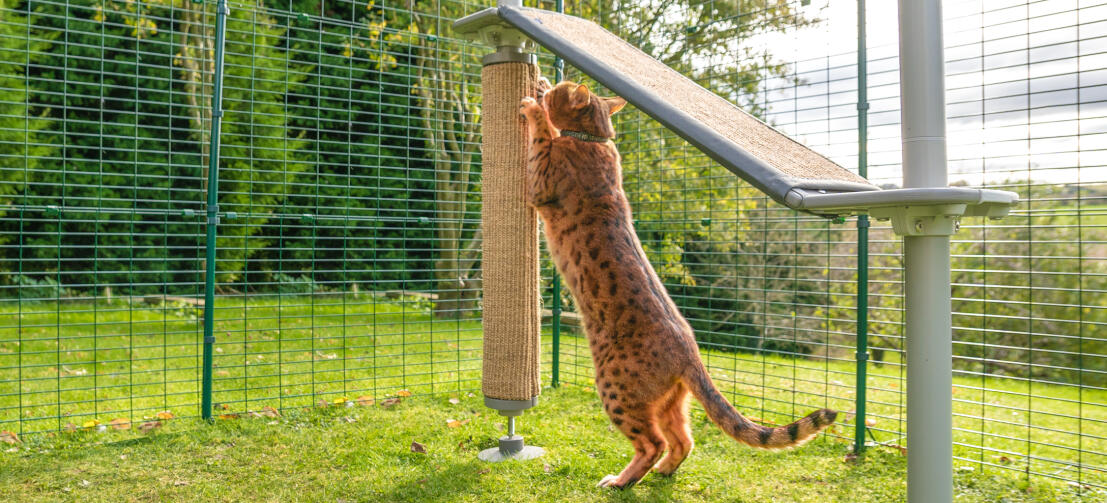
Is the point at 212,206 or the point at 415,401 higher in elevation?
the point at 212,206

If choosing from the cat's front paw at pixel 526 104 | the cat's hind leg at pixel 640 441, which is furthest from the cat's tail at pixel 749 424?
the cat's front paw at pixel 526 104

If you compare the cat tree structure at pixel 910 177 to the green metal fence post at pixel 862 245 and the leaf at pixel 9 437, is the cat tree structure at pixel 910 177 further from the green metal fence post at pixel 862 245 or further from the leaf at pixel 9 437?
the leaf at pixel 9 437

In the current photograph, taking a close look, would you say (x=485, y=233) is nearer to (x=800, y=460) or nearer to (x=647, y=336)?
(x=647, y=336)

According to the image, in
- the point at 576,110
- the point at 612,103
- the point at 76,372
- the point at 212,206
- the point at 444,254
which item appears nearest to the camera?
the point at 576,110

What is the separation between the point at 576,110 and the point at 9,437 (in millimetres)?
3532

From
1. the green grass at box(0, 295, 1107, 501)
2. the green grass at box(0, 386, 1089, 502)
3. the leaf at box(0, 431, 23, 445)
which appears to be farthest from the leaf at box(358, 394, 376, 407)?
the leaf at box(0, 431, 23, 445)

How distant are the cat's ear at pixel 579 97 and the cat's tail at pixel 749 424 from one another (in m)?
1.25

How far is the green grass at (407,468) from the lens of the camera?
10.3 feet

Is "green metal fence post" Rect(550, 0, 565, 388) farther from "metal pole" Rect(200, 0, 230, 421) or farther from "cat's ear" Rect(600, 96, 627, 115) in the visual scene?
"metal pole" Rect(200, 0, 230, 421)

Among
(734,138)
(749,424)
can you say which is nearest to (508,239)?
(749,424)

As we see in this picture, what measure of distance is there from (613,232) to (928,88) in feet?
5.65

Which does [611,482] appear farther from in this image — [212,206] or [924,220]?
[212,206]

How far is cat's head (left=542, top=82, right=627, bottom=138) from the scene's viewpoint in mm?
3125

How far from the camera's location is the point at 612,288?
3.01 metres
